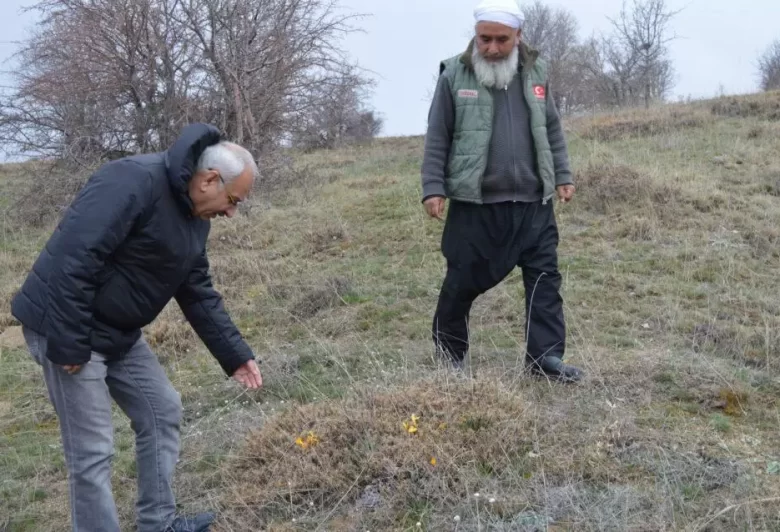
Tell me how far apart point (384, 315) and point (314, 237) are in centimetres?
277

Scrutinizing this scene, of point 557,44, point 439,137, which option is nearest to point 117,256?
point 439,137

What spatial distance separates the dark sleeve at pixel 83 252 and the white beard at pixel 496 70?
6.54ft

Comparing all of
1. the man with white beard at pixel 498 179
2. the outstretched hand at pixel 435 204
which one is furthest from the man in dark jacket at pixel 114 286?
the man with white beard at pixel 498 179

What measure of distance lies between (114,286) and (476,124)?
2060 mm

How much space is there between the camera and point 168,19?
466 inches

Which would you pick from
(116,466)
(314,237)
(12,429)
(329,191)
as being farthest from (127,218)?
(329,191)

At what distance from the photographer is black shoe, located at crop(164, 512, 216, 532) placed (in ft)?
9.61

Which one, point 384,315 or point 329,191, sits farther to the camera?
point 329,191

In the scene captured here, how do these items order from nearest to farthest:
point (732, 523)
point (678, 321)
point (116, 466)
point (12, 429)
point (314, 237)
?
point (732, 523)
point (116, 466)
point (12, 429)
point (678, 321)
point (314, 237)

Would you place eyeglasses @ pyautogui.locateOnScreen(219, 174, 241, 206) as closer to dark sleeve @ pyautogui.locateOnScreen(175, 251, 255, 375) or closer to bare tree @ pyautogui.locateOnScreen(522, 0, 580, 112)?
dark sleeve @ pyautogui.locateOnScreen(175, 251, 255, 375)

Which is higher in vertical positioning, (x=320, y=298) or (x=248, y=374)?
(x=248, y=374)

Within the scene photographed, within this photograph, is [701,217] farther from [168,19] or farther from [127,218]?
[168,19]

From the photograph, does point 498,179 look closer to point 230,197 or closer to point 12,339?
point 230,197

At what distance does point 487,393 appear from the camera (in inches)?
132
